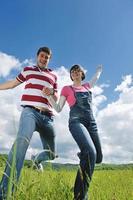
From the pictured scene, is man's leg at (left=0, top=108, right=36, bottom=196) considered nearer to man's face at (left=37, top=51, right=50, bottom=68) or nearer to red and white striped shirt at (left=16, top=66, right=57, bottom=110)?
red and white striped shirt at (left=16, top=66, right=57, bottom=110)

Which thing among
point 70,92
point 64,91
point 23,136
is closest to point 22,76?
point 64,91

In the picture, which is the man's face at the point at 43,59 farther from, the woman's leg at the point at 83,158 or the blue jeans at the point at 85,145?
the woman's leg at the point at 83,158

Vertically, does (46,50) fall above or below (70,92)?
above

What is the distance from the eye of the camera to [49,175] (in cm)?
414

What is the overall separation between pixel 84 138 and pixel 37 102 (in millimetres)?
1075

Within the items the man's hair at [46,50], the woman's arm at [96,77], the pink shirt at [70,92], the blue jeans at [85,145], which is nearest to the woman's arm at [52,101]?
the pink shirt at [70,92]

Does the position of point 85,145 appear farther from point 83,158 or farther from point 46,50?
point 46,50

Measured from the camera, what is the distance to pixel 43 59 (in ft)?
19.1

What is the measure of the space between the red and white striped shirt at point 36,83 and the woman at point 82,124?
0.49 ft

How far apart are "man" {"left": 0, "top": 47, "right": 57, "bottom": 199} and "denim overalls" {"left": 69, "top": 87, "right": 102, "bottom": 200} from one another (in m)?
0.44

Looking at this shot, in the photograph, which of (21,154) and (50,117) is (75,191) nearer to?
(21,154)

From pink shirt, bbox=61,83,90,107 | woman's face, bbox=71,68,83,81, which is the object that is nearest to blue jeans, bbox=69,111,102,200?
pink shirt, bbox=61,83,90,107

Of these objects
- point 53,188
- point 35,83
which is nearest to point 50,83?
point 35,83

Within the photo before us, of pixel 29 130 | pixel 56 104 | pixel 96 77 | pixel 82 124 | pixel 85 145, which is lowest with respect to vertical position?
pixel 85 145
